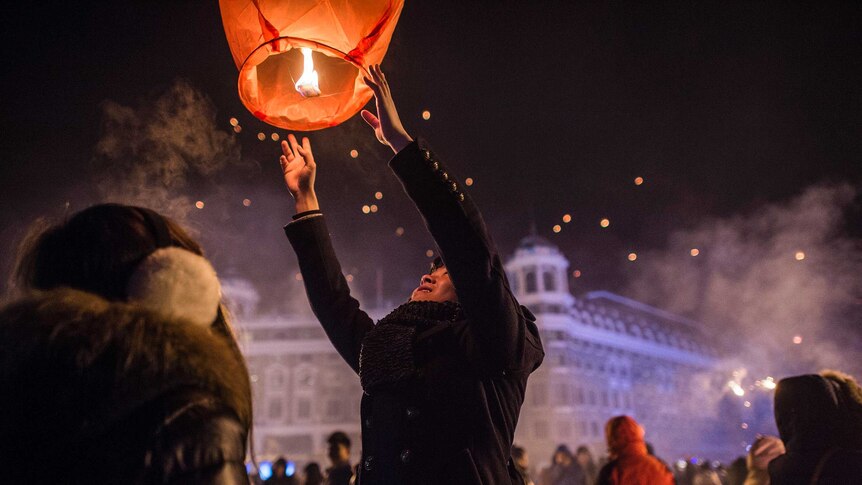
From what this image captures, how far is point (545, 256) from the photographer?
1791 inches

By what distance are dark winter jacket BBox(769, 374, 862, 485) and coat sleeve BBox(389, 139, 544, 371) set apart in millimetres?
1944

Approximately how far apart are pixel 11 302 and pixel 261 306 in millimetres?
43018

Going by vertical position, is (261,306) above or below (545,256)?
below

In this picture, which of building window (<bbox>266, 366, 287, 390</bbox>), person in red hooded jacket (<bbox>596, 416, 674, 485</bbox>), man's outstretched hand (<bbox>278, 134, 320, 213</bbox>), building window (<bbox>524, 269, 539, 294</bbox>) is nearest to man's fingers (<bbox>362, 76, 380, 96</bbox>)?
man's outstretched hand (<bbox>278, 134, 320, 213</bbox>)

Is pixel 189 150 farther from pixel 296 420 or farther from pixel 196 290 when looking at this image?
pixel 296 420

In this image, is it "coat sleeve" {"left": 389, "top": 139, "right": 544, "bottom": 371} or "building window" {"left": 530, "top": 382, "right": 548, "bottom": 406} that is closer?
"coat sleeve" {"left": 389, "top": 139, "right": 544, "bottom": 371}

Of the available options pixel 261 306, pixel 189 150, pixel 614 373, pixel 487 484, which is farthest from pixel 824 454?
pixel 614 373

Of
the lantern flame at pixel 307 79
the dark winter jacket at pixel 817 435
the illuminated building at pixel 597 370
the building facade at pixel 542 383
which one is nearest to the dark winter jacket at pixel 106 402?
the lantern flame at pixel 307 79

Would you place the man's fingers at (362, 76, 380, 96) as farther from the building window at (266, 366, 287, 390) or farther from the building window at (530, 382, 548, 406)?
the building window at (266, 366, 287, 390)

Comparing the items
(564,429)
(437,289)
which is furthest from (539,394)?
(437,289)

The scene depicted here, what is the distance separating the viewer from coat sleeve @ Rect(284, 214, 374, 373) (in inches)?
86.0

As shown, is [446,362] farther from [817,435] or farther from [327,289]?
[817,435]

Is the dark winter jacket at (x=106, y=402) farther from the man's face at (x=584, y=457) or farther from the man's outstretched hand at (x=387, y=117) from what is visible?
the man's face at (x=584, y=457)

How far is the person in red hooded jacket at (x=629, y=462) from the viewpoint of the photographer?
4.00 metres
